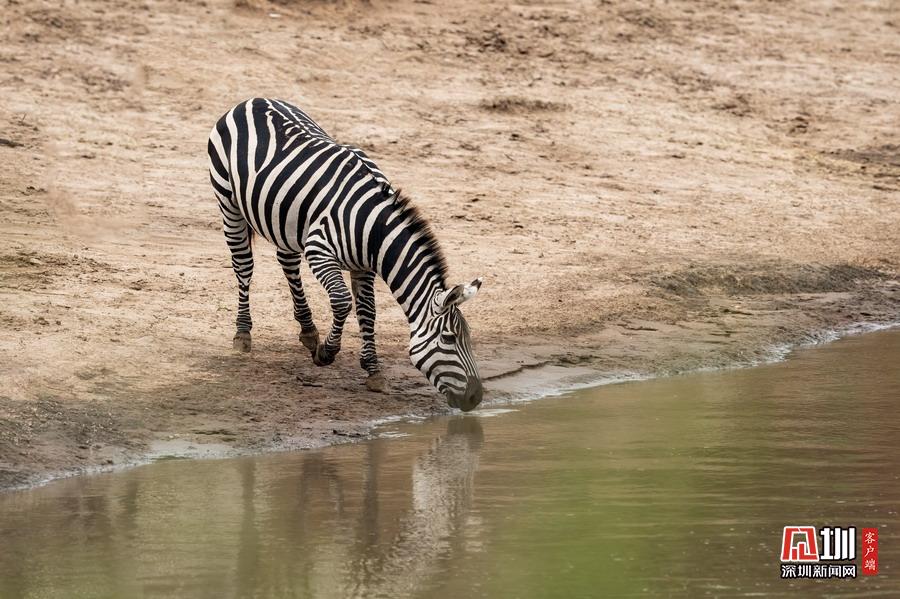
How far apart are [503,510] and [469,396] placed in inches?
89.2

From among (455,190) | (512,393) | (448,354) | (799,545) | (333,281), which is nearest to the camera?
(799,545)

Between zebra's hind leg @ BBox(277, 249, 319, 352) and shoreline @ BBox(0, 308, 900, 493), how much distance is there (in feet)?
3.68

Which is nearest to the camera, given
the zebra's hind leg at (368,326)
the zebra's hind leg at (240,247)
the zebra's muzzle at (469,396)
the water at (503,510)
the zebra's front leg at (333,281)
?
the water at (503,510)

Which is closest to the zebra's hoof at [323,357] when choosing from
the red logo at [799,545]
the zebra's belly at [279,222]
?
the zebra's belly at [279,222]

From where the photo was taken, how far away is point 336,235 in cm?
941

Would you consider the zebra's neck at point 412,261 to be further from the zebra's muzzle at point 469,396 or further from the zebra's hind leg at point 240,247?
the zebra's hind leg at point 240,247

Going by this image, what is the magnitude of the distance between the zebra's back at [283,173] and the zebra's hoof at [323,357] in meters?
0.72

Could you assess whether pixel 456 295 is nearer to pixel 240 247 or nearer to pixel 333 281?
pixel 333 281

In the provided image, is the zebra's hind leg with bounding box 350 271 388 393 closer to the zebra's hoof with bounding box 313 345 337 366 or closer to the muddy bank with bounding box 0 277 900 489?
the muddy bank with bounding box 0 277 900 489

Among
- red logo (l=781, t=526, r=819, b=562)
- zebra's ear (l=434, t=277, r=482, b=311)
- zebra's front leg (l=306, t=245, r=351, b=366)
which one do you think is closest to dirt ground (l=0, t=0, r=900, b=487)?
zebra's front leg (l=306, t=245, r=351, b=366)

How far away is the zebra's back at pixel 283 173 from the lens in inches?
377

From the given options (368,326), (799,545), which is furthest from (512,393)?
(799,545)

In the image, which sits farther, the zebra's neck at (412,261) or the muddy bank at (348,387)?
the zebra's neck at (412,261)

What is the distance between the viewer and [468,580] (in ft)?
19.2
